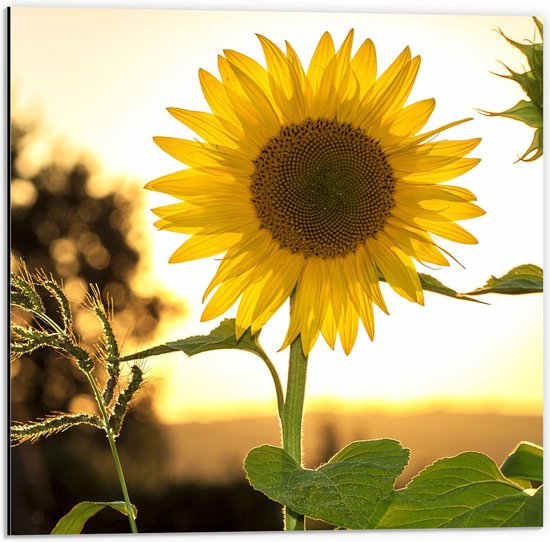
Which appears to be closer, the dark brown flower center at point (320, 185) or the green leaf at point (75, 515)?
the dark brown flower center at point (320, 185)

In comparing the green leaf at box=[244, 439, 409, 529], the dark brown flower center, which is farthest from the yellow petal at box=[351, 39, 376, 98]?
the green leaf at box=[244, 439, 409, 529]

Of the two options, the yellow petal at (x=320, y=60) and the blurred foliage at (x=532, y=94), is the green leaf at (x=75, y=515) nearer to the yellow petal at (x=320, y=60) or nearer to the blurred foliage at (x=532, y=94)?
the yellow petal at (x=320, y=60)

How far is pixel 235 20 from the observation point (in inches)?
96.7

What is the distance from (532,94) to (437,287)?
0.58 m

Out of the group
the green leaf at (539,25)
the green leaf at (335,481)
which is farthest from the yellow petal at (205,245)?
the green leaf at (539,25)

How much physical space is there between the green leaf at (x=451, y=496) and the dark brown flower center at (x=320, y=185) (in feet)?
2.03

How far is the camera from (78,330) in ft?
7.72

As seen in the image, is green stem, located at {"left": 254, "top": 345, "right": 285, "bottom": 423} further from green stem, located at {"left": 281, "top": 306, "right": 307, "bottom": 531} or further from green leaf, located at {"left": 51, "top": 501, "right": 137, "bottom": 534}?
green leaf, located at {"left": 51, "top": 501, "right": 137, "bottom": 534}

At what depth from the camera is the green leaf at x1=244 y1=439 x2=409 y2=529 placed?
7.27 ft

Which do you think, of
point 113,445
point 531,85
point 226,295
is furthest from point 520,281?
point 113,445

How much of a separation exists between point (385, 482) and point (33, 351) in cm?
89

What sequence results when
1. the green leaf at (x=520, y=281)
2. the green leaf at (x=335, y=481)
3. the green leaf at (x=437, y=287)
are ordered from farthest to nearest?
the green leaf at (x=520, y=281) < the green leaf at (x=437, y=287) < the green leaf at (x=335, y=481)

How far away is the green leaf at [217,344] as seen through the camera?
7.57ft

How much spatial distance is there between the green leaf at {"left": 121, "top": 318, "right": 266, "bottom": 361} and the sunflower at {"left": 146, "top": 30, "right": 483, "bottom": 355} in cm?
3
